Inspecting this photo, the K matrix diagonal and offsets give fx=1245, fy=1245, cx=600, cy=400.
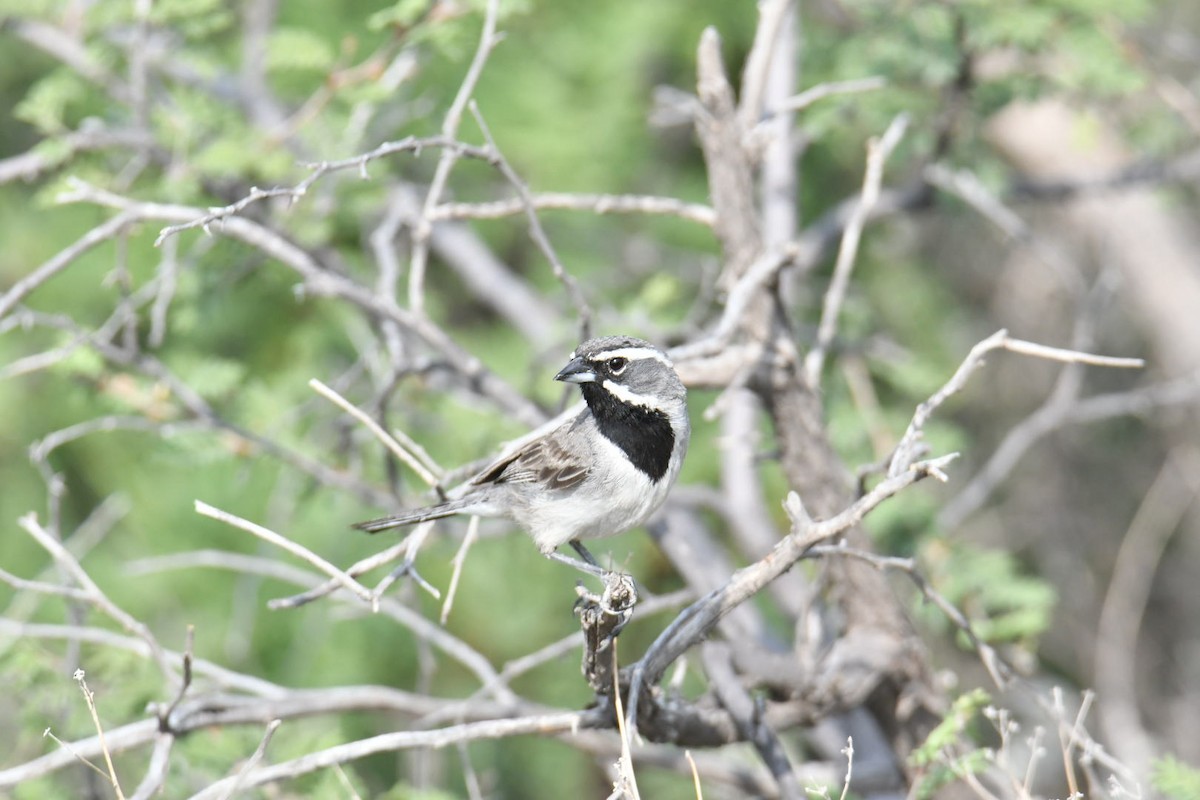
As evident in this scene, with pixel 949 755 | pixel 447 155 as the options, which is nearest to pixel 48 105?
pixel 447 155

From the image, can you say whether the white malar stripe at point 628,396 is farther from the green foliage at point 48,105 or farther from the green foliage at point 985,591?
the green foliage at point 48,105

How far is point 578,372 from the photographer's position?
432cm

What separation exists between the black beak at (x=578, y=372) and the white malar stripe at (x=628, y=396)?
2.4 inches

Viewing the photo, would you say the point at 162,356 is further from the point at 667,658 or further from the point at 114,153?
the point at 667,658

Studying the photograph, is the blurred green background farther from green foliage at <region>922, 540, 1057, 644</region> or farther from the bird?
the bird

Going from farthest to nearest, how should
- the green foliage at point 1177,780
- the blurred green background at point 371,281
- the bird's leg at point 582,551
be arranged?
the blurred green background at point 371,281
the bird's leg at point 582,551
the green foliage at point 1177,780

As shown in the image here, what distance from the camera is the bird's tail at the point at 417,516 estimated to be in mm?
4094

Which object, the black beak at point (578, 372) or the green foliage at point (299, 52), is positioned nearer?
the black beak at point (578, 372)

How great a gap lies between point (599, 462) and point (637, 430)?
175mm

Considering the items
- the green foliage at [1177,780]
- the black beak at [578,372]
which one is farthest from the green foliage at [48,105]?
the green foliage at [1177,780]

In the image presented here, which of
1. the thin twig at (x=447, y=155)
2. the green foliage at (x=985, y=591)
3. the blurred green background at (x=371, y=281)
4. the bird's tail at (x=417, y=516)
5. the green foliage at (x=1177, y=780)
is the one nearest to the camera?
the green foliage at (x=1177, y=780)

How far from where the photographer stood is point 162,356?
7316 millimetres

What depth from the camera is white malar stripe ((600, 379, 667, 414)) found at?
14.3 feet

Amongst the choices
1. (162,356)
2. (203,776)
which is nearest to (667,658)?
(203,776)
